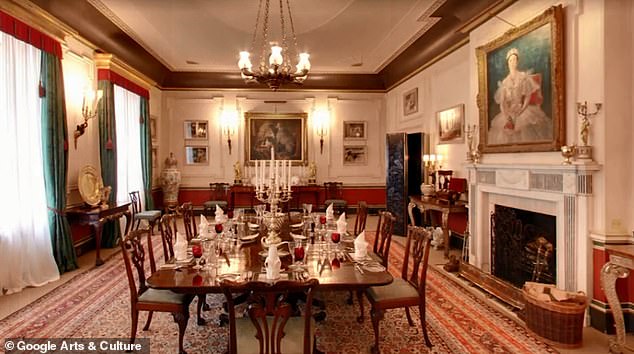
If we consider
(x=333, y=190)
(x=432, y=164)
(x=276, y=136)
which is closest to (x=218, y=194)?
(x=276, y=136)

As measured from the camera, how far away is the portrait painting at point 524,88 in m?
3.75

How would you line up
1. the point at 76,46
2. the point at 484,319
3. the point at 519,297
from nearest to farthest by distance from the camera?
the point at 484,319, the point at 519,297, the point at 76,46

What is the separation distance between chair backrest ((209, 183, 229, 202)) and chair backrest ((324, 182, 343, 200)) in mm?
2715

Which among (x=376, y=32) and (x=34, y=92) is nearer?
(x=34, y=92)

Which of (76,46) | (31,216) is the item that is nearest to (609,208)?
(31,216)

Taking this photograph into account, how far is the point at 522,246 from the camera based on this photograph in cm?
443

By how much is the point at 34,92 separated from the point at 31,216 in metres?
1.61

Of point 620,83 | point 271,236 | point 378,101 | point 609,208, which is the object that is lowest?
point 271,236

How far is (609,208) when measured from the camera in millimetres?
3324

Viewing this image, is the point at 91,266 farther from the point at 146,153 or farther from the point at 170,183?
the point at 170,183

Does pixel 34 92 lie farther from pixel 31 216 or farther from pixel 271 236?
pixel 271 236

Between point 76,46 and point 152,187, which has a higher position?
point 76,46

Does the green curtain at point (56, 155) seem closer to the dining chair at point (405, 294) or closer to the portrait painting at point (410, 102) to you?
the dining chair at point (405, 294)

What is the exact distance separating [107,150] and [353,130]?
6.27 m
